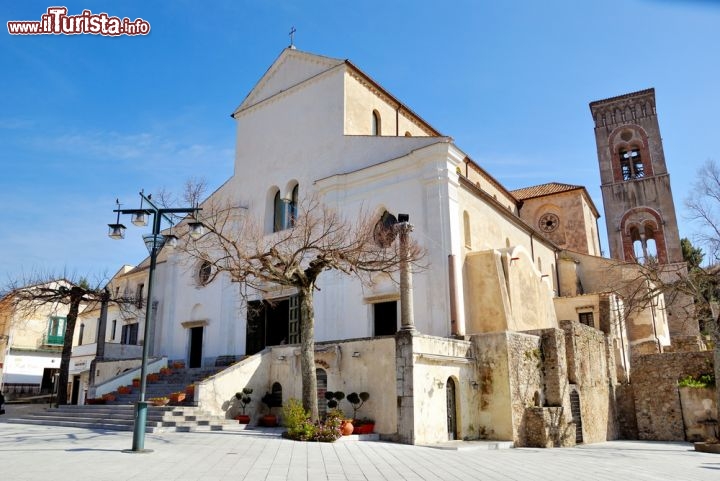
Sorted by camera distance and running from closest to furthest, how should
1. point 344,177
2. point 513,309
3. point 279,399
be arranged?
1. point 279,399
2. point 513,309
3. point 344,177

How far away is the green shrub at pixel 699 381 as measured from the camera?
2473 centimetres

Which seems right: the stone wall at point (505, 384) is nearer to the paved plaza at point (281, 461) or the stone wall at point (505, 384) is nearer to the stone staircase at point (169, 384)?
the paved plaza at point (281, 461)

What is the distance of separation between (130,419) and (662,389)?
22.7m

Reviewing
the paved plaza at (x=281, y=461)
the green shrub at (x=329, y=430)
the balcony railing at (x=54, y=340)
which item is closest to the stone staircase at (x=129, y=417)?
the paved plaza at (x=281, y=461)

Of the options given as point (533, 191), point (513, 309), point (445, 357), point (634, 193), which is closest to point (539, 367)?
point (513, 309)

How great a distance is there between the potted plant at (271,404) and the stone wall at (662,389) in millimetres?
17109

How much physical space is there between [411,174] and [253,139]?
10618 mm

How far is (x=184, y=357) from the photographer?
94.3ft

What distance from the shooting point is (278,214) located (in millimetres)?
28281

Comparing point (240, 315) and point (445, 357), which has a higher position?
point (240, 315)

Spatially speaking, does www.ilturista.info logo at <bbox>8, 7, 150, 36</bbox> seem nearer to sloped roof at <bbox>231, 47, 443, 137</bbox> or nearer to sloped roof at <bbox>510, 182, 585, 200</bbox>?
sloped roof at <bbox>231, 47, 443, 137</bbox>

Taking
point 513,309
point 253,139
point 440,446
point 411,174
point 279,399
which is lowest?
point 440,446

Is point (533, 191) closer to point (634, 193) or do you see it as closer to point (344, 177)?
point (634, 193)

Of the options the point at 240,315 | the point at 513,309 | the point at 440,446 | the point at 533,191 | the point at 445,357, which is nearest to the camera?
the point at 440,446
